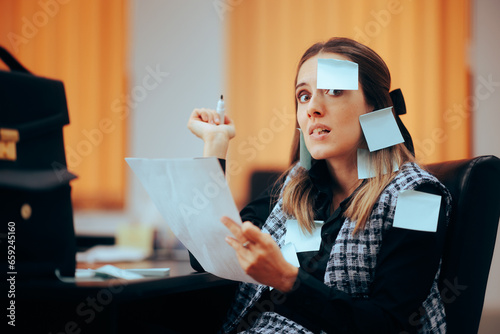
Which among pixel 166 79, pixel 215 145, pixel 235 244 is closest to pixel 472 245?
pixel 235 244

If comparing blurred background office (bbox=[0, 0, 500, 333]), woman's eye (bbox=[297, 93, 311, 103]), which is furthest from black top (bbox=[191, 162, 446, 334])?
blurred background office (bbox=[0, 0, 500, 333])

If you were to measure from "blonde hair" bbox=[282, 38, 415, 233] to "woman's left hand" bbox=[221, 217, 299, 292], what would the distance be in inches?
9.9

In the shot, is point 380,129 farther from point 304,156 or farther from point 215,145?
point 215,145

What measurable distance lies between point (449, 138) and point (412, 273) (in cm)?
202

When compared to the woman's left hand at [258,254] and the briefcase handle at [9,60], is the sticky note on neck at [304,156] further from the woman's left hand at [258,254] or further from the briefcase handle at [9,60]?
the briefcase handle at [9,60]

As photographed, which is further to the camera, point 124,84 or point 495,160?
point 124,84

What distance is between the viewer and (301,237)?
1.10m

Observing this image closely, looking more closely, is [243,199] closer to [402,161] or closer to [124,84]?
[124,84]

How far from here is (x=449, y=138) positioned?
2.61 meters

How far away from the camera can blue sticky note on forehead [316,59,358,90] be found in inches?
40.6

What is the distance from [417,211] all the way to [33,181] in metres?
0.70

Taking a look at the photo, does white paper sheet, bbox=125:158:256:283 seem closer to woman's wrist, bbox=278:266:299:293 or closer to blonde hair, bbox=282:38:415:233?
woman's wrist, bbox=278:266:299:293

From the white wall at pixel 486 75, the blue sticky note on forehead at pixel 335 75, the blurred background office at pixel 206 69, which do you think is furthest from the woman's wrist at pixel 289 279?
the white wall at pixel 486 75

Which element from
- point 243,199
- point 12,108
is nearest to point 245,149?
point 243,199
